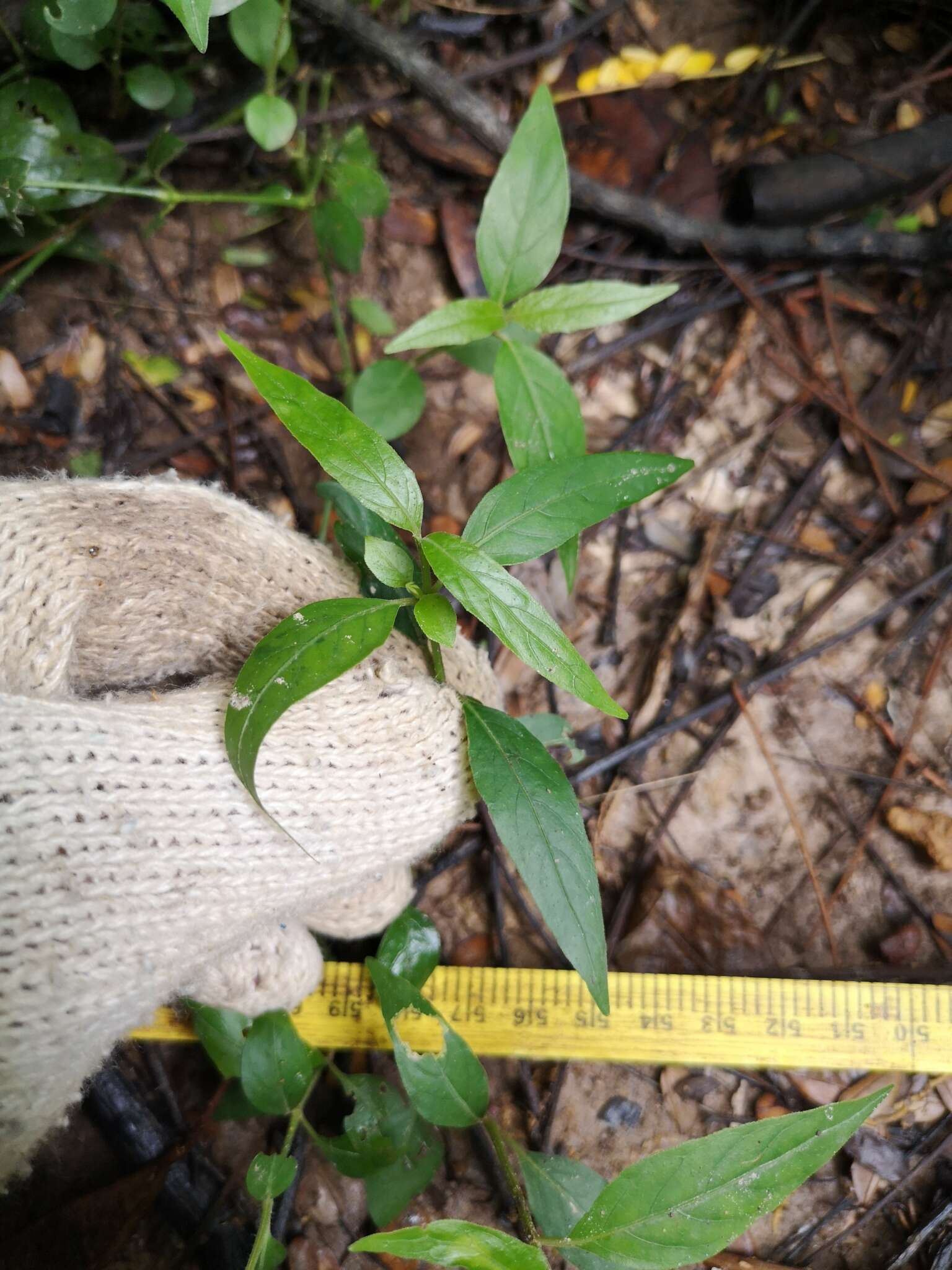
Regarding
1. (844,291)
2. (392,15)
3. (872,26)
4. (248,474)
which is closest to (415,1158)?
(248,474)

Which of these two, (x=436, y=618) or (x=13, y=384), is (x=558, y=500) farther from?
(x=13, y=384)

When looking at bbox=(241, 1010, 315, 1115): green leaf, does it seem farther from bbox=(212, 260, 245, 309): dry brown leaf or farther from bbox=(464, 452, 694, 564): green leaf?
bbox=(212, 260, 245, 309): dry brown leaf

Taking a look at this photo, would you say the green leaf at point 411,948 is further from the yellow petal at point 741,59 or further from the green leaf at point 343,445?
the yellow petal at point 741,59

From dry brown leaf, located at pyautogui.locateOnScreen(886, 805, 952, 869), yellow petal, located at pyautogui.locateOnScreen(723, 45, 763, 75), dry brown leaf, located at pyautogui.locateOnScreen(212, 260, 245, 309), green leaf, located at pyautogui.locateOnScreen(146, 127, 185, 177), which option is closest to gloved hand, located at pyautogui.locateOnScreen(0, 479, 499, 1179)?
green leaf, located at pyautogui.locateOnScreen(146, 127, 185, 177)

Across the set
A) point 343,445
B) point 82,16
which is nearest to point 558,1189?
point 343,445

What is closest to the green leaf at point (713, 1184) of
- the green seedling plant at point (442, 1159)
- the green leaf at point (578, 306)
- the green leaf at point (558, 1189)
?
the green seedling plant at point (442, 1159)

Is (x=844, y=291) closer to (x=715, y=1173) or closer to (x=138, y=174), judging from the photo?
(x=138, y=174)
